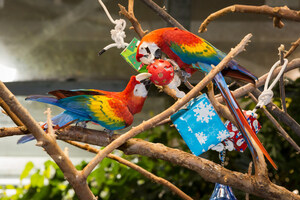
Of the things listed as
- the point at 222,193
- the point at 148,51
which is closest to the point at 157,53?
the point at 148,51

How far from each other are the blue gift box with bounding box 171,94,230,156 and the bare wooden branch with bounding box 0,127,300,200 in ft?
0.11

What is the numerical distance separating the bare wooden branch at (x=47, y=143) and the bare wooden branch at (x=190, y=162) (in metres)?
0.09

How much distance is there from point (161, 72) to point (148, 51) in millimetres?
46

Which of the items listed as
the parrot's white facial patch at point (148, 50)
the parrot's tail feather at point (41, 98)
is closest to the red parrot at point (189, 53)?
the parrot's white facial patch at point (148, 50)

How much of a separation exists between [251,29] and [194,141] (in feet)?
2.86

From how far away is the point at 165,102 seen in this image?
124cm

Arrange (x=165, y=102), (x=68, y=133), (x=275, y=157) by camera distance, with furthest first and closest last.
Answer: (x=165, y=102)
(x=275, y=157)
(x=68, y=133)

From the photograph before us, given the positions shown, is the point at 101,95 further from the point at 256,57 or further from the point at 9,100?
the point at 256,57

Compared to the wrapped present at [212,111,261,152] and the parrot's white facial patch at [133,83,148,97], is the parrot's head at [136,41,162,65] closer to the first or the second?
the parrot's white facial patch at [133,83,148,97]

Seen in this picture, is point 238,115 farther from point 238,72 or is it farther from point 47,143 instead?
point 47,143

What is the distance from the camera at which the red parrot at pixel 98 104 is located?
1.67ft

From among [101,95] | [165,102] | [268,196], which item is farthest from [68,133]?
[165,102]

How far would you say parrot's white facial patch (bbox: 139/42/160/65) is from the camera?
1.69 feet

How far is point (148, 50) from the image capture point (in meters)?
0.52
